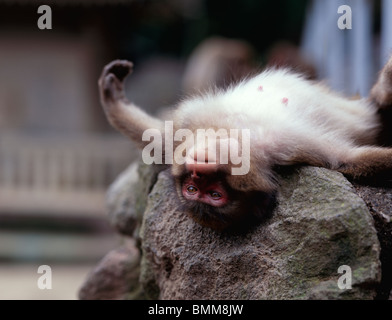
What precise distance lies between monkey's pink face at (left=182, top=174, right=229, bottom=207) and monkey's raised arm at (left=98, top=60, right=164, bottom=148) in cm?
87

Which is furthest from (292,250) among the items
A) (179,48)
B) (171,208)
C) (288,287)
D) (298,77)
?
(179,48)

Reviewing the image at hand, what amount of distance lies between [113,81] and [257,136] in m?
1.19

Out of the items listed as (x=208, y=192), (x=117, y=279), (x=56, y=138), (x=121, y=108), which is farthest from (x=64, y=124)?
(x=208, y=192)

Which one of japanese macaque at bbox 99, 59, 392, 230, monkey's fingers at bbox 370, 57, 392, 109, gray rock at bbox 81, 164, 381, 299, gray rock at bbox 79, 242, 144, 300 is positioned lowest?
gray rock at bbox 79, 242, 144, 300

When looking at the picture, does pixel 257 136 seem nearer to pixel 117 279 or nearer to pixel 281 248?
pixel 281 248

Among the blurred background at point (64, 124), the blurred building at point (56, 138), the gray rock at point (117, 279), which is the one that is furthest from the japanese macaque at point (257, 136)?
the blurred building at point (56, 138)

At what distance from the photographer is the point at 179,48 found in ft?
64.8

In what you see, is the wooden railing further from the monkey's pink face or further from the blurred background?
the monkey's pink face

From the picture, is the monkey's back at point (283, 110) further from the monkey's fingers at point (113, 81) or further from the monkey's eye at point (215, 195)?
the monkey's fingers at point (113, 81)

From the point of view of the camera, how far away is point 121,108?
3512 mm

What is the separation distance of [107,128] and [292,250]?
36.6 ft

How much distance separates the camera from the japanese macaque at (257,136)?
101 inches

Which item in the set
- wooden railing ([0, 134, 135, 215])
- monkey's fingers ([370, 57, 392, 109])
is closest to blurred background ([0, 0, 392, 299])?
wooden railing ([0, 134, 135, 215])

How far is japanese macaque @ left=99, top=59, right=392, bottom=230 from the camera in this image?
2.57 meters
